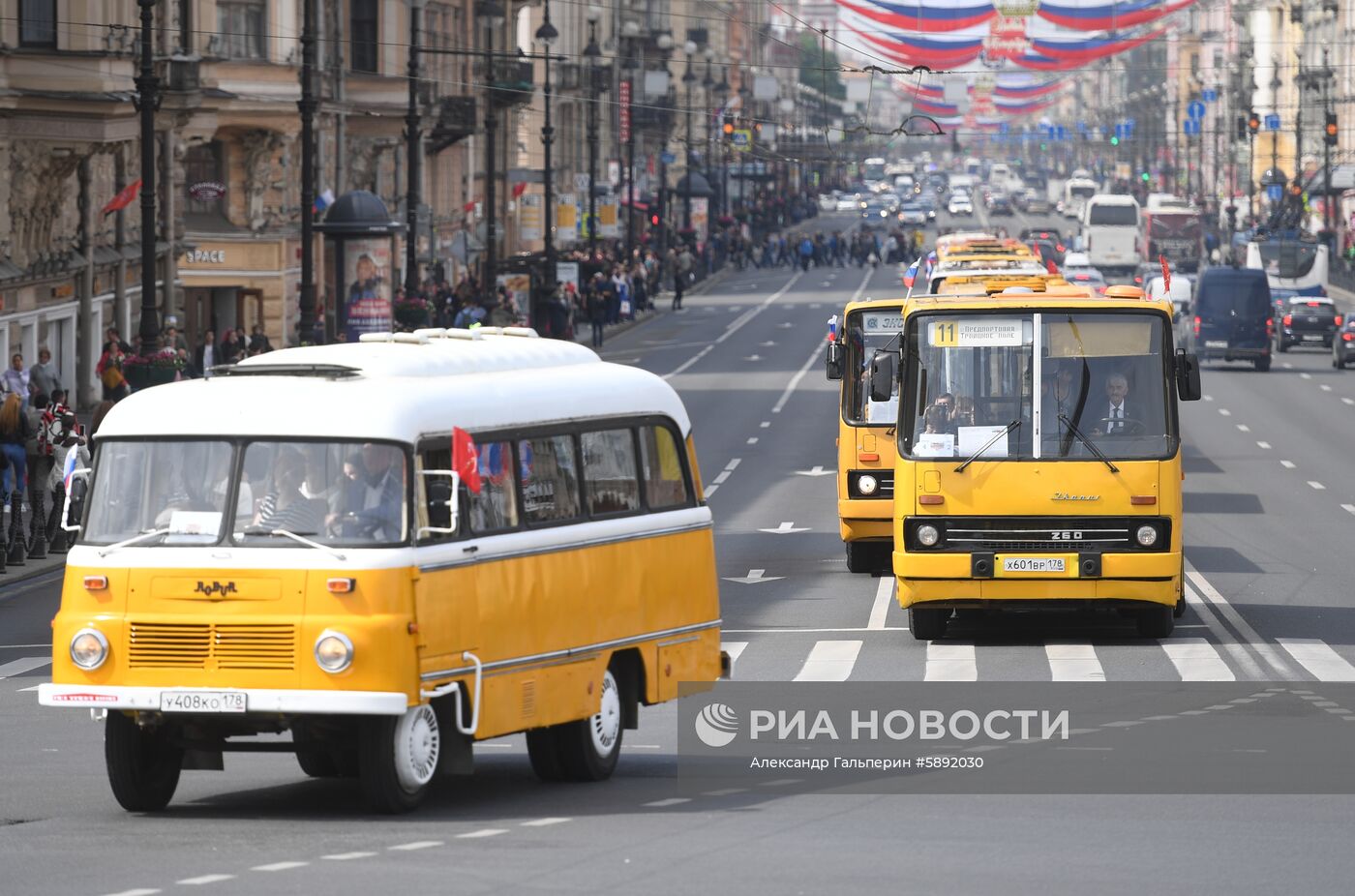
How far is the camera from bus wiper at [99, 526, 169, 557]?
13.1m

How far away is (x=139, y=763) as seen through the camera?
43.8 feet

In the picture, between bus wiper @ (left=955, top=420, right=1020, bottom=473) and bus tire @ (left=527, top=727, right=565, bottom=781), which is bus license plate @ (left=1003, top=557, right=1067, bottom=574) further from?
bus tire @ (left=527, top=727, right=565, bottom=781)

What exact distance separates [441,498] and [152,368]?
23.2 meters

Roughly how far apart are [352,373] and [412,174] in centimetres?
3798

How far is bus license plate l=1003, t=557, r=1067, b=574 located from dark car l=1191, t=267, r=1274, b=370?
1770 inches

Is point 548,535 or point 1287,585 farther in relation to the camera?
point 1287,585

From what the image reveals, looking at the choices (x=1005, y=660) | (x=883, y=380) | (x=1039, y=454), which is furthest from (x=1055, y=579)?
(x=883, y=380)

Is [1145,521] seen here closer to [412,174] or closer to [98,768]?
[98,768]

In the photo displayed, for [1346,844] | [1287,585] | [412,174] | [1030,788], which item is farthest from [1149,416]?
[412,174]

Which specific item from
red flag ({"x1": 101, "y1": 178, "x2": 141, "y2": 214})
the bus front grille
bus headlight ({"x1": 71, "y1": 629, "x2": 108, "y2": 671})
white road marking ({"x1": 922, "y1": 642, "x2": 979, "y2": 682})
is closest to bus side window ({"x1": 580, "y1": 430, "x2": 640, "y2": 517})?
the bus front grille

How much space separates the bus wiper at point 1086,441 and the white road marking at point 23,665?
815 cm

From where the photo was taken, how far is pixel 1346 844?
1220 cm

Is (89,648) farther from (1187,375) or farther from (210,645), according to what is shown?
(1187,375)

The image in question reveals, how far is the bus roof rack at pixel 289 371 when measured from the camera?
44.7ft
